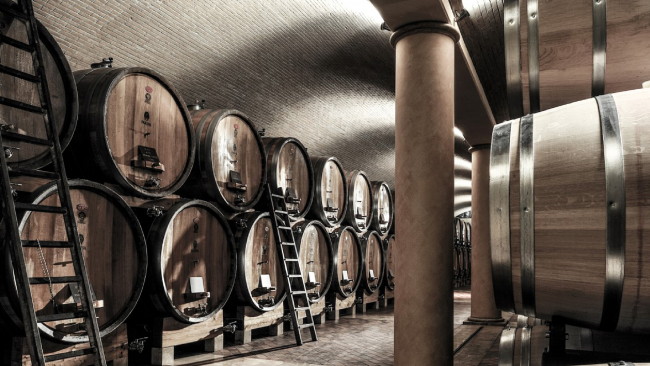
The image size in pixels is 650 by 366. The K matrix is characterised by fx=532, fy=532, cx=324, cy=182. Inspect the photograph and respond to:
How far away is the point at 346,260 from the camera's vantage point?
809cm

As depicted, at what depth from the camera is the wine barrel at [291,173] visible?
6.46m

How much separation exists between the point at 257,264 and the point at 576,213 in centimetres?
423

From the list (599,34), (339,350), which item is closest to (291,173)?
(339,350)

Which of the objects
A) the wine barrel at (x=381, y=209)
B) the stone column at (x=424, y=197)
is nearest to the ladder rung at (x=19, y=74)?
the stone column at (x=424, y=197)

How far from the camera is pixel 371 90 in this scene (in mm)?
10000

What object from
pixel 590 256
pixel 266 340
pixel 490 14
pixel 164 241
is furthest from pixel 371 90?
pixel 590 256

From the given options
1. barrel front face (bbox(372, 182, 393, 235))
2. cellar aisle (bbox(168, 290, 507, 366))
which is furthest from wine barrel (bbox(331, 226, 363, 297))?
barrel front face (bbox(372, 182, 393, 235))

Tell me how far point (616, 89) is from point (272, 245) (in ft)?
13.9

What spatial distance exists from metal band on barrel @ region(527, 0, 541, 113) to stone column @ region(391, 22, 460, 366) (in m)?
1.42

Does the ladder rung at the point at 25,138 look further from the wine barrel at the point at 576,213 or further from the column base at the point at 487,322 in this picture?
the column base at the point at 487,322

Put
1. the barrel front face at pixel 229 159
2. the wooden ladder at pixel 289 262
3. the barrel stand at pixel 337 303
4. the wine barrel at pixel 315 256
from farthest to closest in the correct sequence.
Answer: the barrel stand at pixel 337 303 → the wine barrel at pixel 315 256 → the wooden ladder at pixel 289 262 → the barrel front face at pixel 229 159

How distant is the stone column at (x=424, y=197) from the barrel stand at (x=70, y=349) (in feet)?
6.82

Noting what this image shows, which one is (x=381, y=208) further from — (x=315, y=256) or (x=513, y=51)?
(x=513, y=51)

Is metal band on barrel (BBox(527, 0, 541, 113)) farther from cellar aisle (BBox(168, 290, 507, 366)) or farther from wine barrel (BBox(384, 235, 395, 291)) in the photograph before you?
wine barrel (BBox(384, 235, 395, 291))
